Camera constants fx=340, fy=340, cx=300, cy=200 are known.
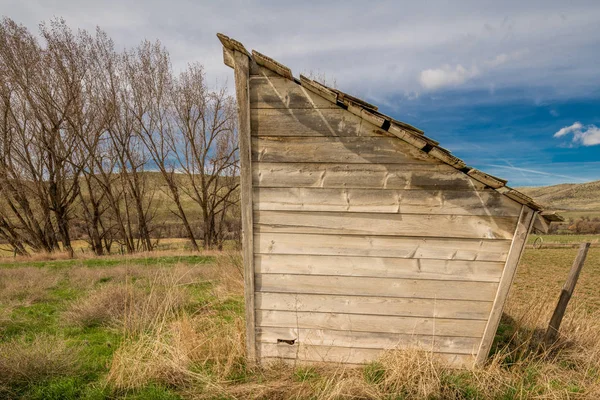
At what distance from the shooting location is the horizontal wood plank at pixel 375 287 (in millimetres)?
3703

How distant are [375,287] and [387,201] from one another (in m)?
0.97

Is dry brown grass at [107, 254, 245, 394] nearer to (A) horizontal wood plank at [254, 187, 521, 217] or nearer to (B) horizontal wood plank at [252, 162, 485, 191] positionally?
(A) horizontal wood plank at [254, 187, 521, 217]

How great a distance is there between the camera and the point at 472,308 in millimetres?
3729

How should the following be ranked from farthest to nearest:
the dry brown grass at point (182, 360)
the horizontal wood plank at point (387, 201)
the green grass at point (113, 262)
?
1. the green grass at point (113, 262)
2. the dry brown grass at point (182, 360)
3. the horizontal wood plank at point (387, 201)

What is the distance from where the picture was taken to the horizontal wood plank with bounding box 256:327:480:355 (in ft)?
12.5

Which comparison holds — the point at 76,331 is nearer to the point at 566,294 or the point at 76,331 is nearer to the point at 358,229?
the point at 358,229

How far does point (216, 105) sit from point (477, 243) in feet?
69.3

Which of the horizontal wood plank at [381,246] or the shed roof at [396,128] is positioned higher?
the shed roof at [396,128]

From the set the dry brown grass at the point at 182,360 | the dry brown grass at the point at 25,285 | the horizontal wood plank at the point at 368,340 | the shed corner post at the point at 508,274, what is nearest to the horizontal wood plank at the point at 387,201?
the shed corner post at the point at 508,274

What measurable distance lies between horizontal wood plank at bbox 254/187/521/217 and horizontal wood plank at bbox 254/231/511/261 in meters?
0.31

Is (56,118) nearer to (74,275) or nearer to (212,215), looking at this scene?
(212,215)

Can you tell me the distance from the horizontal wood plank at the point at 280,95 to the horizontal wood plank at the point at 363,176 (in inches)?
22.7

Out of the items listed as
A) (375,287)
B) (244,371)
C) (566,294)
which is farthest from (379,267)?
(566,294)

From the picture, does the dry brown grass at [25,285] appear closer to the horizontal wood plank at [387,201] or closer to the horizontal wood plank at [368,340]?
the horizontal wood plank at [368,340]
